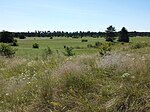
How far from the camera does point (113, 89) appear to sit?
561 centimetres

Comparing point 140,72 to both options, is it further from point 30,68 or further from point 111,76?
point 30,68

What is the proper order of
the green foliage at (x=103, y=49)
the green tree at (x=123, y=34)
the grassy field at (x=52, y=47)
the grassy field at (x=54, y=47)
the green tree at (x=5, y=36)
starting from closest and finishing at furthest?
1. the green foliage at (x=103, y=49)
2. the grassy field at (x=54, y=47)
3. the grassy field at (x=52, y=47)
4. the green tree at (x=5, y=36)
5. the green tree at (x=123, y=34)

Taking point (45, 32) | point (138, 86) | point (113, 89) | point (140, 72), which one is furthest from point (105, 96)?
point (45, 32)

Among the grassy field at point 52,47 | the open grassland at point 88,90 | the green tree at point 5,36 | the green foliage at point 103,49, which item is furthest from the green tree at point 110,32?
the open grassland at point 88,90

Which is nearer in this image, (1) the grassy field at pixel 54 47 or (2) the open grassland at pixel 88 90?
(2) the open grassland at pixel 88 90

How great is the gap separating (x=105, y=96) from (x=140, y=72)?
95cm

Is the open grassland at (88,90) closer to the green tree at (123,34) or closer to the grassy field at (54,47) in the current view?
the grassy field at (54,47)

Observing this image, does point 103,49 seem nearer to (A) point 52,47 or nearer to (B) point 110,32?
(A) point 52,47

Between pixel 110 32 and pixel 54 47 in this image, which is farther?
pixel 110 32

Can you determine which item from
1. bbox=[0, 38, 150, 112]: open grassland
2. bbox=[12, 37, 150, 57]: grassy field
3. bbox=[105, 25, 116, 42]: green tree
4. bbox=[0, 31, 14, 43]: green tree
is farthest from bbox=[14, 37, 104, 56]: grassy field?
bbox=[0, 38, 150, 112]: open grassland

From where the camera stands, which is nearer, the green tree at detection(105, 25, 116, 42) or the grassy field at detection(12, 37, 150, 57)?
the grassy field at detection(12, 37, 150, 57)

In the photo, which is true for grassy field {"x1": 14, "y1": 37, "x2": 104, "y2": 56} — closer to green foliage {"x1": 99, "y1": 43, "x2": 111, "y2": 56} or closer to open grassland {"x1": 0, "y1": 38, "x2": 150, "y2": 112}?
green foliage {"x1": 99, "y1": 43, "x2": 111, "y2": 56}

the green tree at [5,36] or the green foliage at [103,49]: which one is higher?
the green foliage at [103,49]

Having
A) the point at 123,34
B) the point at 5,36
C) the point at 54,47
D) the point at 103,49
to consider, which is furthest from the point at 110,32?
the point at 103,49
